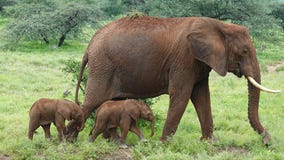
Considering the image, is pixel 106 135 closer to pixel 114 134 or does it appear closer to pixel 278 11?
pixel 114 134

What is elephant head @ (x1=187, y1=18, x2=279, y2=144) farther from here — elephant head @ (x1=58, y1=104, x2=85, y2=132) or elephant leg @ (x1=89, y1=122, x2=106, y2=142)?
elephant head @ (x1=58, y1=104, x2=85, y2=132)

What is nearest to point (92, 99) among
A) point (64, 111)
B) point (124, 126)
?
point (64, 111)

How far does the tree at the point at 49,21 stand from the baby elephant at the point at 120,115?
16.8 metres

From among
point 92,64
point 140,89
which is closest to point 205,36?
point 140,89

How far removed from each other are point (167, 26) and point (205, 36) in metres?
0.62

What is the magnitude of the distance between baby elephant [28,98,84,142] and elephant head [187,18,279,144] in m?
1.86

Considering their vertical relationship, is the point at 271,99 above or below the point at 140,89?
below

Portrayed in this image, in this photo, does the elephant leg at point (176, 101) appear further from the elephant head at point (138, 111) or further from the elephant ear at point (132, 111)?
the elephant ear at point (132, 111)

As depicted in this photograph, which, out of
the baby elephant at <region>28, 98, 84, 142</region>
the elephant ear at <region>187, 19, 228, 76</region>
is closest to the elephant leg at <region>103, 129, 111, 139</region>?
the baby elephant at <region>28, 98, 84, 142</region>

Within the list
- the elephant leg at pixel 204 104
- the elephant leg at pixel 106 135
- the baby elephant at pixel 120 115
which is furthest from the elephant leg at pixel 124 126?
the elephant leg at pixel 204 104

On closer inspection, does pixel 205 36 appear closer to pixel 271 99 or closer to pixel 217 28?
pixel 217 28

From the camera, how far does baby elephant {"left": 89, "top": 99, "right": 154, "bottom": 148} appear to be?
7052 mm

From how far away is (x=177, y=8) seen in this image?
951 inches

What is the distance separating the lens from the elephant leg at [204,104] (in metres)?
7.71
